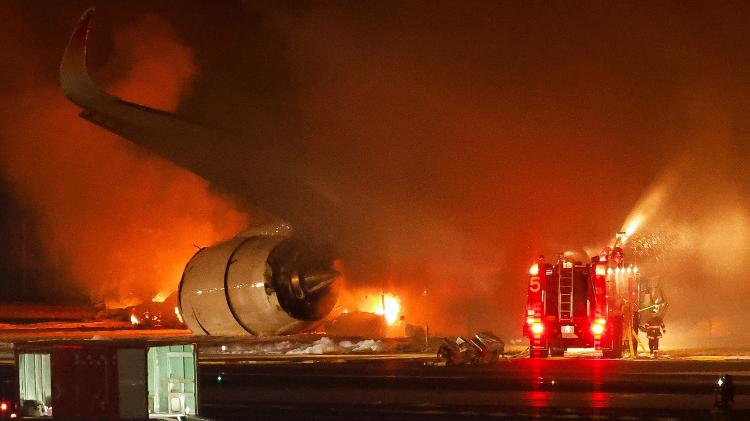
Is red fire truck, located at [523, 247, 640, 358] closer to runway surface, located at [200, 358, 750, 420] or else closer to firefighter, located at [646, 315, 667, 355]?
runway surface, located at [200, 358, 750, 420]

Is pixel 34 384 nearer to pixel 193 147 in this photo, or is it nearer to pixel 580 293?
pixel 193 147

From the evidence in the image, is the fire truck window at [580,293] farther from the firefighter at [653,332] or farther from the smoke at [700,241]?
the smoke at [700,241]

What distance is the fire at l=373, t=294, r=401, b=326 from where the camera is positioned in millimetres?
26766

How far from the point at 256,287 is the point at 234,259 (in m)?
0.80

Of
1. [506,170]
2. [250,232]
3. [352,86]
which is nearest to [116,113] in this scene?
[250,232]

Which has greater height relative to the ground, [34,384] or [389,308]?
[389,308]

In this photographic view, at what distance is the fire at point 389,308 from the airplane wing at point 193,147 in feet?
14.6

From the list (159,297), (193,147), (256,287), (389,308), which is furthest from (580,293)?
(159,297)

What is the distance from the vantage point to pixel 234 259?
21.1 meters

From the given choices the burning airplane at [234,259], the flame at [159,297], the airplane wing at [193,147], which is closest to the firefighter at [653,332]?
the airplane wing at [193,147]

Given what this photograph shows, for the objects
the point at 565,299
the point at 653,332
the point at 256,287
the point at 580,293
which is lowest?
the point at 653,332

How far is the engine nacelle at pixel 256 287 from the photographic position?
68.0 ft

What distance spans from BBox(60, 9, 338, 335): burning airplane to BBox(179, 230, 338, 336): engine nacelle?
0.02 metres

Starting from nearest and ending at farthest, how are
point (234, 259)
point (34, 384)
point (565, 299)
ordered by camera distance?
1. point (34, 384)
2. point (234, 259)
3. point (565, 299)
